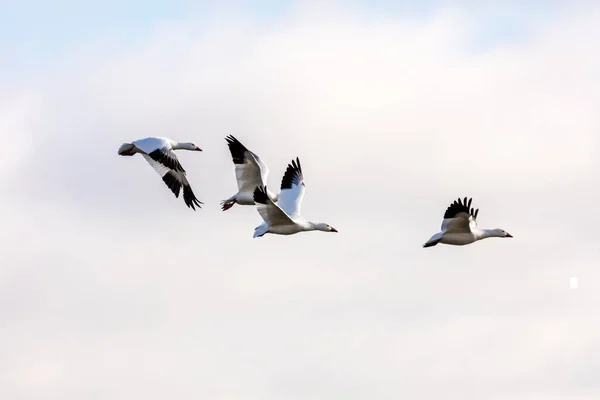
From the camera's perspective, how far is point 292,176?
33.1 metres

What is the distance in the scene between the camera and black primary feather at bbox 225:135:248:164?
3133cm

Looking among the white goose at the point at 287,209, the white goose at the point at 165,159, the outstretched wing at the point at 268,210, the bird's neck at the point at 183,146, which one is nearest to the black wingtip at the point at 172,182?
the white goose at the point at 165,159

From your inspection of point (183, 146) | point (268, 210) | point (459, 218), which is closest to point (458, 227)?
point (459, 218)

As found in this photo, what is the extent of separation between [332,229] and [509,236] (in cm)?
360

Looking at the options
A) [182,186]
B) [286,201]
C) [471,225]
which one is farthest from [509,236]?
[182,186]

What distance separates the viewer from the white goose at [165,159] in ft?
101

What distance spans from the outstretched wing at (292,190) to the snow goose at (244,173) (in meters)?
0.55

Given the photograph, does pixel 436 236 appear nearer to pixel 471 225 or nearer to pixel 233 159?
pixel 471 225

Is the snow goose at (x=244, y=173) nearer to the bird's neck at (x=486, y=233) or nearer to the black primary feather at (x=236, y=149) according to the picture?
the black primary feather at (x=236, y=149)

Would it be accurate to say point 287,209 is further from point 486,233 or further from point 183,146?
point 486,233

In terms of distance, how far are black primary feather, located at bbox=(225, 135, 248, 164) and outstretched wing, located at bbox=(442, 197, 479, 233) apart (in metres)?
5.38

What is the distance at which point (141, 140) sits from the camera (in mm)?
31172

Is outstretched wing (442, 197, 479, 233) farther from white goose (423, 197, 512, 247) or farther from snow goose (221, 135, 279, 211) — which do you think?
snow goose (221, 135, 279, 211)

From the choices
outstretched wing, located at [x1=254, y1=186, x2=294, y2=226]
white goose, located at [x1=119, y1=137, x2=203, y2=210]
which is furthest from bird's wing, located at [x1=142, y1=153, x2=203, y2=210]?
outstretched wing, located at [x1=254, y1=186, x2=294, y2=226]
